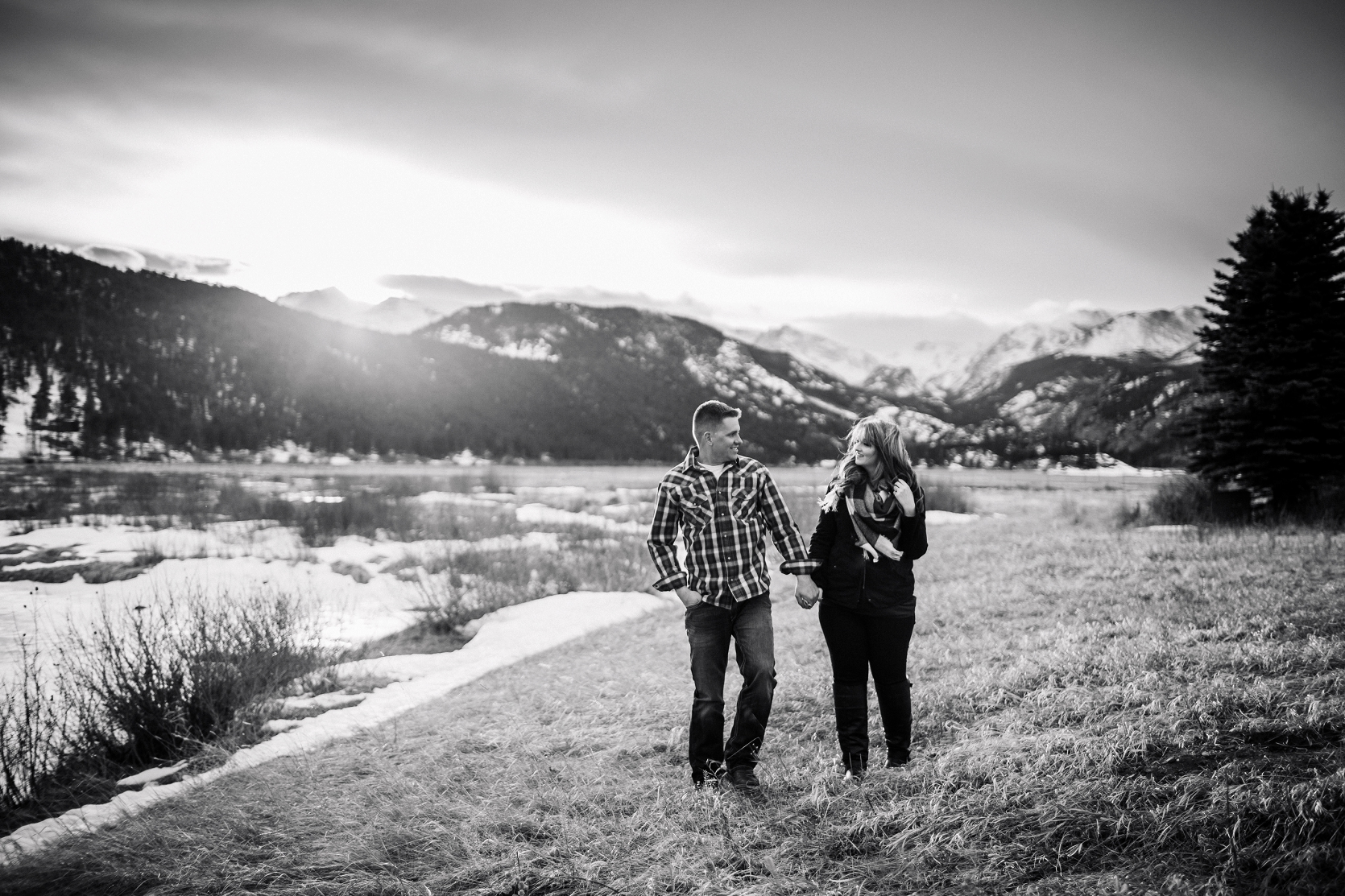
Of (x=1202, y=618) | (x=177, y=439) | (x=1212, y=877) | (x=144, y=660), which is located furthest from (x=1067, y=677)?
(x=177, y=439)

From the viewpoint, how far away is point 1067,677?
15.3 ft

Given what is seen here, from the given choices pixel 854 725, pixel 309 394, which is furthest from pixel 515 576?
pixel 309 394

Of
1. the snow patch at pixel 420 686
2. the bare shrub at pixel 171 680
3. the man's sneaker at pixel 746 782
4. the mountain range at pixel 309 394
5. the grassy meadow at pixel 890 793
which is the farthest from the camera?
the mountain range at pixel 309 394

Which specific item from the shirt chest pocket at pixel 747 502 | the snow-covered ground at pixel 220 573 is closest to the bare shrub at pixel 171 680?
the snow-covered ground at pixel 220 573

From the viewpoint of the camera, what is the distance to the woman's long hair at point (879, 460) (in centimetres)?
360

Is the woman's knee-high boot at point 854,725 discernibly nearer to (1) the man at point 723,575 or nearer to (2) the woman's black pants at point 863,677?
(2) the woman's black pants at point 863,677

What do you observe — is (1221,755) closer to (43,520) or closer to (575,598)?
(575,598)

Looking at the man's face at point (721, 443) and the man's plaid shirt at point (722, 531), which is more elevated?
the man's face at point (721, 443)

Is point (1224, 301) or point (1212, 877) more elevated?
point (1224, 301)

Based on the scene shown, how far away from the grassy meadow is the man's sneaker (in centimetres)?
14

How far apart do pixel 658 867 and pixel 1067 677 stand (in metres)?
3.25

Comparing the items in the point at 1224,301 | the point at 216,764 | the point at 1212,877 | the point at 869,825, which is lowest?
the point at 216,764

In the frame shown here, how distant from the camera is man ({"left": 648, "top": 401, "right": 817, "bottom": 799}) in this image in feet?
12.1

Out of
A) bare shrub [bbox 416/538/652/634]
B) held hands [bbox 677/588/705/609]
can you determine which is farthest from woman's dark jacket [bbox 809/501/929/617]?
bare shrub [bbox 416/538/652/634]
